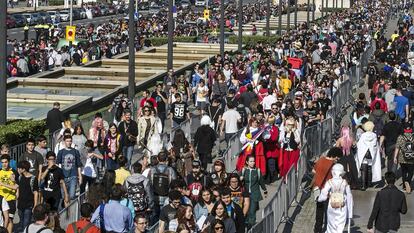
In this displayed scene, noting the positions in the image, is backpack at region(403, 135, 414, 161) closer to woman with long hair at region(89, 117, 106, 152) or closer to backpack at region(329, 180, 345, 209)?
backpack at region(329, 180, 345, 209)

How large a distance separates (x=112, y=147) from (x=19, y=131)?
11.8ft

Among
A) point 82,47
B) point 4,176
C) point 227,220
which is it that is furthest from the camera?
point 82,47

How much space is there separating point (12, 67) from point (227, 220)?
2846 centimetres

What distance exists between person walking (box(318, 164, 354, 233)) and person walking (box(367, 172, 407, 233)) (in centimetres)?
37

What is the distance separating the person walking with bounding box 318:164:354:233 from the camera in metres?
16.4

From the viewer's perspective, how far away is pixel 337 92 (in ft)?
102

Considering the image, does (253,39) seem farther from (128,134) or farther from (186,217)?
(186,217)

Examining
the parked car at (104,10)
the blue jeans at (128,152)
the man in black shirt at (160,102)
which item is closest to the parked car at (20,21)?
the parked car at (104,10)

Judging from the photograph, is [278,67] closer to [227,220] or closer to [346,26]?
[227,220]

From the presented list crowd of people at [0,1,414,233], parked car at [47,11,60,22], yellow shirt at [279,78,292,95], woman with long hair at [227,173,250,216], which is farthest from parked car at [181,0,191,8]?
woman with long hair at [227,173,250,216]

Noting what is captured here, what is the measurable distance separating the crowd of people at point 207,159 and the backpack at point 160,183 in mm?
15

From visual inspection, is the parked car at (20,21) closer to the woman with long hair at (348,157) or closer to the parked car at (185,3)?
the parked car at (185,3)

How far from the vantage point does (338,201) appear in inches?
646

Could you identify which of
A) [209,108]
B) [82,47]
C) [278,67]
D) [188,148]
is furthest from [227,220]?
[82,47]
